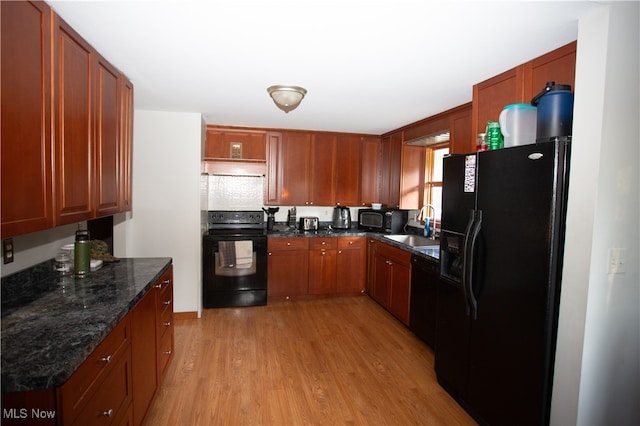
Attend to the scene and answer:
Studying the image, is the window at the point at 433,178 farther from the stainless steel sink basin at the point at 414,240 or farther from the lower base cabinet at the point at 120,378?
the lower base cabinet at the point at 120,378

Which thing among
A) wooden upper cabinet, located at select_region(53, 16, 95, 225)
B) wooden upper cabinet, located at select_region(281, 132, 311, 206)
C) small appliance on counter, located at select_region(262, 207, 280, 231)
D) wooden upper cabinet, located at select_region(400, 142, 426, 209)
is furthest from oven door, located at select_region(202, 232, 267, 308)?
wooden upper cabinet, located at select_region(53, 16, 95, 225)

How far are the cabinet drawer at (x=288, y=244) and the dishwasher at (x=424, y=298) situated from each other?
4.71 feet

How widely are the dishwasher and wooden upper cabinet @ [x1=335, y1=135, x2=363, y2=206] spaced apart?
161cm

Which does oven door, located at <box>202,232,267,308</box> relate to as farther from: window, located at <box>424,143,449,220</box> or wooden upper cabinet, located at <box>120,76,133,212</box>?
window, located at <box>424,143,449,220</box>

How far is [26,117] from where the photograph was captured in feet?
4.15

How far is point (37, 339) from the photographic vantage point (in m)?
1.22

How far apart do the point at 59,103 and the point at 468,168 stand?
2.16 m

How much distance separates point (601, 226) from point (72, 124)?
245cm

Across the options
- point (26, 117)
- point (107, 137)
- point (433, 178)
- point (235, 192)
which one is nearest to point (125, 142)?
point (107, 137)

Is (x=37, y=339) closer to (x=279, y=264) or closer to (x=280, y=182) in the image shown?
(x=279, y=264)

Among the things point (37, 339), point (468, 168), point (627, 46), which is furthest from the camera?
point (468, 168)

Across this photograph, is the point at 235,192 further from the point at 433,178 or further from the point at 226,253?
the point at 433,178

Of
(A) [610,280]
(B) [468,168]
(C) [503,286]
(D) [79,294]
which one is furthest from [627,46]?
(D) [79,294]

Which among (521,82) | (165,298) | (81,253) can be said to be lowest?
(165,298)
